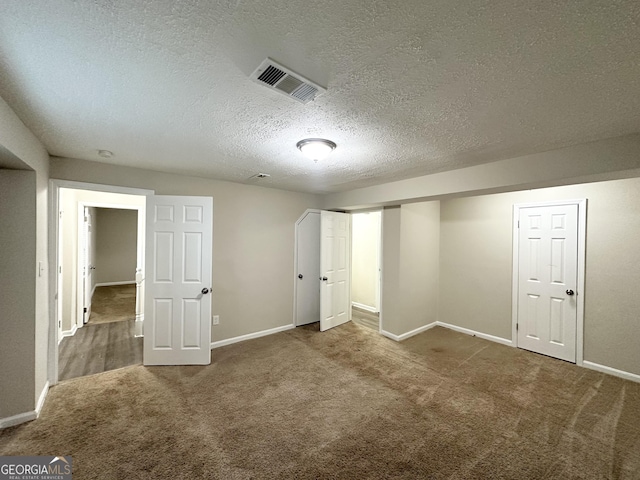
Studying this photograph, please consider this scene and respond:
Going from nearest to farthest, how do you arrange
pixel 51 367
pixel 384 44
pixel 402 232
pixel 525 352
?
pixel 384 44 < pixel 51 367 < pixel 525 352 < pixel 402 232

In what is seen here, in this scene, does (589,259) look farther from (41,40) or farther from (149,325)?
(149,325)

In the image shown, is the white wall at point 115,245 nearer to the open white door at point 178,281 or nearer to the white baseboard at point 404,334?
the open white door at point 178,281

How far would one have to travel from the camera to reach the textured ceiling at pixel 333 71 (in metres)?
0.97

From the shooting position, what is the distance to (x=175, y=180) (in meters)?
3.52

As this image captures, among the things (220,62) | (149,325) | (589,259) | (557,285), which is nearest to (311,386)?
(149,325)

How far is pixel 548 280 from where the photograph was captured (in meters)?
3.68

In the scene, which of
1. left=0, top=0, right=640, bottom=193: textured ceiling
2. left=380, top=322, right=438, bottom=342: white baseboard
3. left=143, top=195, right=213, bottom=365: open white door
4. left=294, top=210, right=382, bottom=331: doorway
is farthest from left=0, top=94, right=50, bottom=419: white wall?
left=380, top=322, right=438, bottom=342: white baseboard

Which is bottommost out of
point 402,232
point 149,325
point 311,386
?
point 311,386

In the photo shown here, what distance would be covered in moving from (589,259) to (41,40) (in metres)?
5.21

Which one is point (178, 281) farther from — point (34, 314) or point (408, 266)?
point (408, 266)

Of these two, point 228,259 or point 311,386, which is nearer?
point 311,386

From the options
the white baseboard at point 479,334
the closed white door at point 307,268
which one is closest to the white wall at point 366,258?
the closed white door at point 307,268

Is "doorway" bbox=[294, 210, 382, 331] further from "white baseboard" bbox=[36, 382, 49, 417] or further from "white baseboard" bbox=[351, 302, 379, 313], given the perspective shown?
"white baseboard" bbox=[36, 382, 49, 417]

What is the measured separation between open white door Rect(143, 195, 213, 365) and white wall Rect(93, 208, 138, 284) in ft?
22.5
